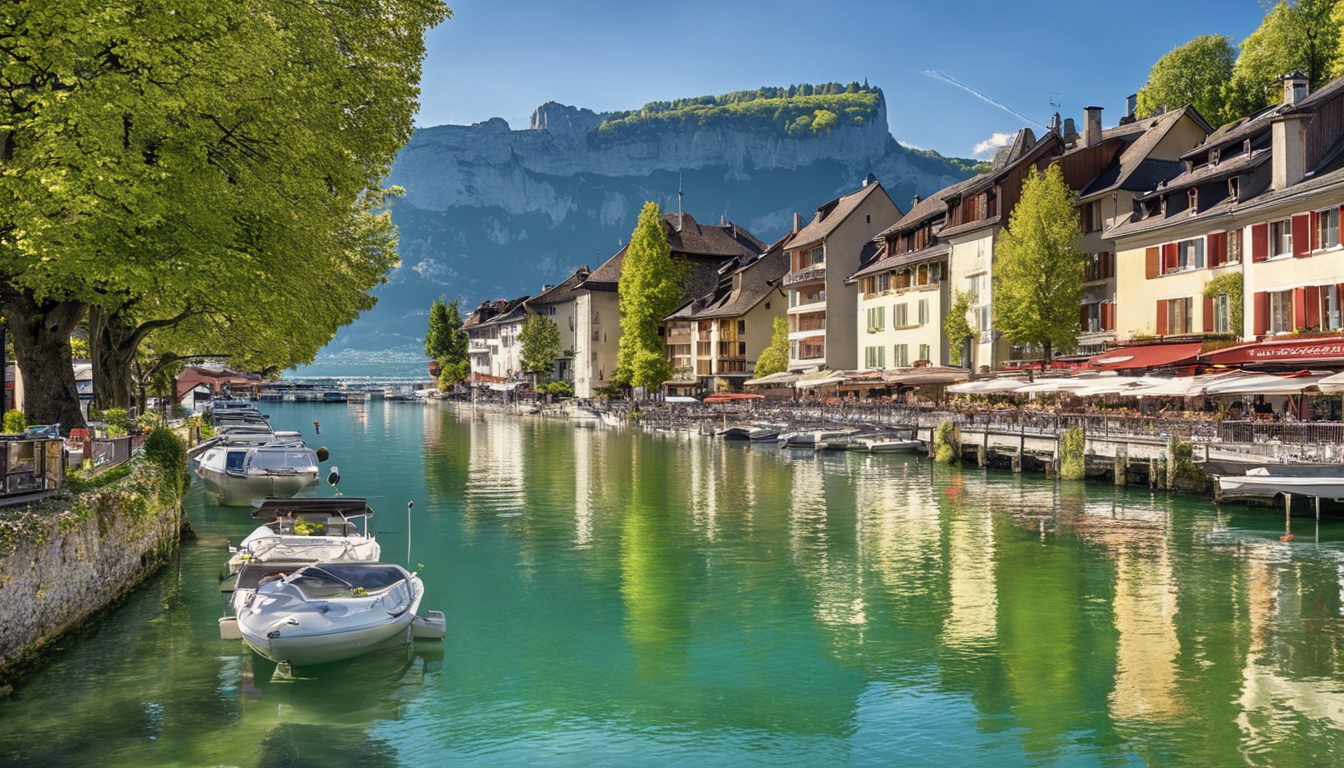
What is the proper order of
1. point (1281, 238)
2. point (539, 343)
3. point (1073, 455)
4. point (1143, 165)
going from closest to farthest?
point (1281, 238) → point (1073, 455) → point (1143, 165) → point (539, 343)

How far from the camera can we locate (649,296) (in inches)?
4496

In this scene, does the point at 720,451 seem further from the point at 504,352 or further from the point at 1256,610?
the point at 504,352

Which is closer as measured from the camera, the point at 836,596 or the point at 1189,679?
the point at 1189,679

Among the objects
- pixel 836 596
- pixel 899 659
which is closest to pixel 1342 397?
pixel 836 596

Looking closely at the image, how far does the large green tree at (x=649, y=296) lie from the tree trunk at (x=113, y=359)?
74227 millimetres

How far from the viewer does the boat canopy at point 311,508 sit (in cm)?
2872

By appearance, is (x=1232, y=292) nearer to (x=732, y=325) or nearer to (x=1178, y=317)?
(x=1178, y=317)

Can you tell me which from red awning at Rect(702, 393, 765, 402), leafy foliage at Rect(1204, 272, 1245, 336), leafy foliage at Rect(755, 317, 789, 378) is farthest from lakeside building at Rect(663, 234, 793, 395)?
leafy foliage at Rect(1204, 272, 1245, 336)

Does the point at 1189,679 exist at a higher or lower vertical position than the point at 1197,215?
lower

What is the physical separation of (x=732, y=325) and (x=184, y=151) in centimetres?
8821

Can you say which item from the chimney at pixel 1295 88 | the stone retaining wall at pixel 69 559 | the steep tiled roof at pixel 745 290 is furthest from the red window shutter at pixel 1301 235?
the steep tiled roof at pixel 745 290

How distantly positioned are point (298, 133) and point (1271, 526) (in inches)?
1226

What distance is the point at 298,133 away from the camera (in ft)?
83.2

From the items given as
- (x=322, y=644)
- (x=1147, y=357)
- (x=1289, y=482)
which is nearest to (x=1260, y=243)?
(x=1147, y=357)
